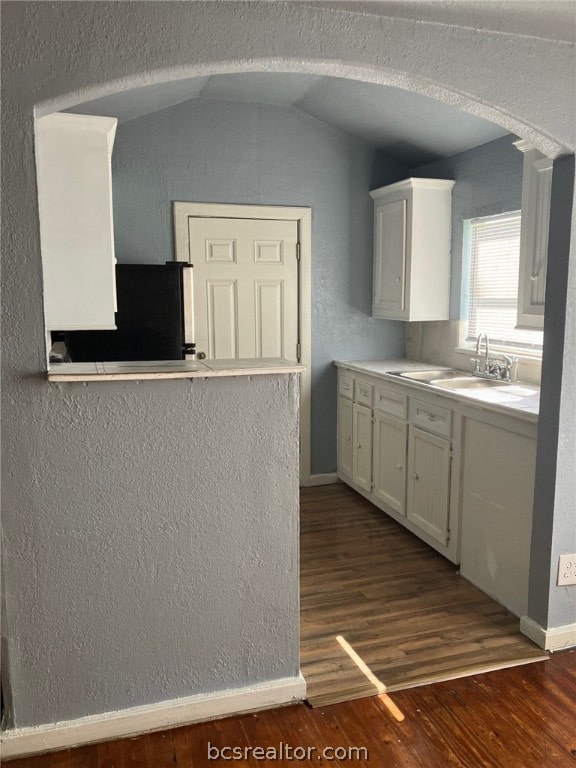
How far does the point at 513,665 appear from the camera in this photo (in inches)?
95.1

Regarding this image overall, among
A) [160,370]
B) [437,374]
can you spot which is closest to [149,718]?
[160,370]

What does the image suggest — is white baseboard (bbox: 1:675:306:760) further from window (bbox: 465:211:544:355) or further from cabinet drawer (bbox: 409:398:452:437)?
window (bbox: 465:211:544:355)

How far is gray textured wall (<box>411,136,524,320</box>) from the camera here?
11.6ft

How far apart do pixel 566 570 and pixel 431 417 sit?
1079mm

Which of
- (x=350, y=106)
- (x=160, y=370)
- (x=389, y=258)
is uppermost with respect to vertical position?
(x=350, y=106)

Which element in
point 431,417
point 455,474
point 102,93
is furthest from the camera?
point 431,417

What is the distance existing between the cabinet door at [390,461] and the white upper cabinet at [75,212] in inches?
83.7

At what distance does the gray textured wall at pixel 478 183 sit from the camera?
3.54m

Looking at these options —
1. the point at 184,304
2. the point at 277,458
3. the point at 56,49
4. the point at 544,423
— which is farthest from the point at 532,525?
the point at 56,49

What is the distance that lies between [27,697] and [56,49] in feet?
6.23

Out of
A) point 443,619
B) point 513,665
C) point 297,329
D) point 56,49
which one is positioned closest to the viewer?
point 56,49

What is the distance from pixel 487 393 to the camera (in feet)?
10.3

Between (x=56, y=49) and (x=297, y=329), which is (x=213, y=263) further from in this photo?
(x=56, y=49)

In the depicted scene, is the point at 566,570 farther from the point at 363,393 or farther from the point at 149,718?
the point at 363,393
